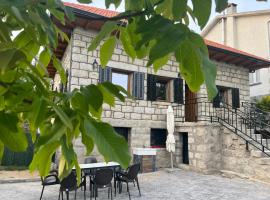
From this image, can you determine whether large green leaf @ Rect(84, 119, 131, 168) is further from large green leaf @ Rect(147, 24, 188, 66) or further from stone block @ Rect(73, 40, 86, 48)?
stone block @ Rect(73, 40, 86, 48)

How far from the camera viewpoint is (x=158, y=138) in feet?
37.4

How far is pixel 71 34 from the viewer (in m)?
9.93

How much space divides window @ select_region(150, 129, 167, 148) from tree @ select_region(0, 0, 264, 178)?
410 inches

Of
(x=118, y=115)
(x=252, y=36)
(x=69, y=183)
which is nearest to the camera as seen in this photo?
(x=69, y=183)

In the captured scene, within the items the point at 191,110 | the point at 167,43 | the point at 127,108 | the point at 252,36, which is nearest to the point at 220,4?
the point at 167,43

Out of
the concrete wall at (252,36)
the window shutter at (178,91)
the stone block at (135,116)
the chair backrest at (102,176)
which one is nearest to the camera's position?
the chair backrest at (102,176)

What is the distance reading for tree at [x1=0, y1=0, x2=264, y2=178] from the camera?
61cm

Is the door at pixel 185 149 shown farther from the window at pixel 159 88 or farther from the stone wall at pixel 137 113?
the window at pixel 159 88

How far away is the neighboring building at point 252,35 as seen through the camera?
58.9 ft

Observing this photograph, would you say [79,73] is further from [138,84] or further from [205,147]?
[205,147]

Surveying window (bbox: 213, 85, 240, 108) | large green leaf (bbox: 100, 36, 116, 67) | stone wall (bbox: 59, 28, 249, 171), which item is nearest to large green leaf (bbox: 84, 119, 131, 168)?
large green leaf (bbox: 100, 36, 116, 67)

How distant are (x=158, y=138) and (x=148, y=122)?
98 centimetres

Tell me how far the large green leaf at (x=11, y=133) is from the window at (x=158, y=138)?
10.6 m

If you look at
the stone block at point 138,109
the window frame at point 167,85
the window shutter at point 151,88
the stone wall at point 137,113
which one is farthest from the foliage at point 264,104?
the stone block at point 138,109
